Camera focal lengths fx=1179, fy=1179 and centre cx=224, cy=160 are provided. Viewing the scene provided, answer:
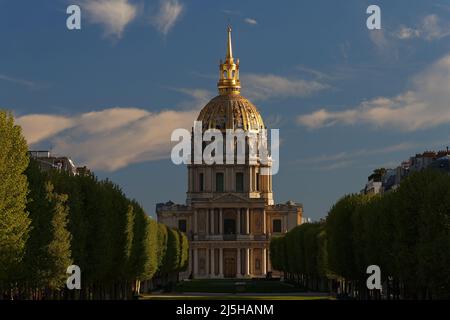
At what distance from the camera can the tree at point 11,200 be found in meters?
53.4

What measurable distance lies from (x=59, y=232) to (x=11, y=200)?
9636 millimetres

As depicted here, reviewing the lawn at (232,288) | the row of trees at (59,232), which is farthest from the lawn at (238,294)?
the row of trees at (59,232)

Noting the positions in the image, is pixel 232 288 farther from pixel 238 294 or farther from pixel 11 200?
pixel 11 200

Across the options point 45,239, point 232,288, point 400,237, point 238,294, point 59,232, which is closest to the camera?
point 45,239

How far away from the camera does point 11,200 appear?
Result: 54.1 m

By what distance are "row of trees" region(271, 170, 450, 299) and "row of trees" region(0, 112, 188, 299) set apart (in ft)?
52.9

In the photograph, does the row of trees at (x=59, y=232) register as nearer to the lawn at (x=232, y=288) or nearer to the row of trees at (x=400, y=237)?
the row of trees at (x=400, y=237)

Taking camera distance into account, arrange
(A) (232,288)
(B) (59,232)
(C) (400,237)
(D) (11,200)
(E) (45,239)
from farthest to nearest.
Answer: (A) (232,288) < (C) (400,237) < (B) (59,232) < (E) (45,239) < (D) (11,200)

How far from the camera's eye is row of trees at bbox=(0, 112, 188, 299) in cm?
5478

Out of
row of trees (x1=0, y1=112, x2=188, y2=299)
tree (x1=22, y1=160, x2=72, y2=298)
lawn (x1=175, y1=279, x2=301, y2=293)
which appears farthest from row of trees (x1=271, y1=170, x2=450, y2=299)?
lawn (x1=175, y1=279, x2=301, y2=293)

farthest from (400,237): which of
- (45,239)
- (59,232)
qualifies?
(45,239)

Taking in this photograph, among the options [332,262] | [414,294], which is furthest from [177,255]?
[414,294]
